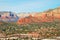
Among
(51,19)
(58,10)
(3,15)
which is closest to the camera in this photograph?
(51,19)

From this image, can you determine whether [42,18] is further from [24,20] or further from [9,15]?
[9,15]

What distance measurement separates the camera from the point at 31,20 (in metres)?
112

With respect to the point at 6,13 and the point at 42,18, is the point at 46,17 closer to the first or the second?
the point at 42,18

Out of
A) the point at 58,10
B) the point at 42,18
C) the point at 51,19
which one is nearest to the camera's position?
the point at 51,19

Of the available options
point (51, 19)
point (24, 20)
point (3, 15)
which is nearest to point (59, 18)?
point (51, 19)

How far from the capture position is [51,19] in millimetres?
106875

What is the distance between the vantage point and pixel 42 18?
374 feet

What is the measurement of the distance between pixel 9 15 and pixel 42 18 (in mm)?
80050

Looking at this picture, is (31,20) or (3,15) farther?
(3,15)

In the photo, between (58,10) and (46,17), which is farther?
(58,10)

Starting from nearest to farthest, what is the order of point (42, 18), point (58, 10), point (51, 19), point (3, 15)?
1. point (51, 19)
2. point (42, 18)
3. point (58, 10)
4. point (3, 15)

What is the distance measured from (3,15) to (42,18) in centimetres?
7489

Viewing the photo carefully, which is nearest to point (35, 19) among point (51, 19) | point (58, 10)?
point (51, 19)

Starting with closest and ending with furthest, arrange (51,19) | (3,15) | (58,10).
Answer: (51,19)
(58,10)
(3,15)
